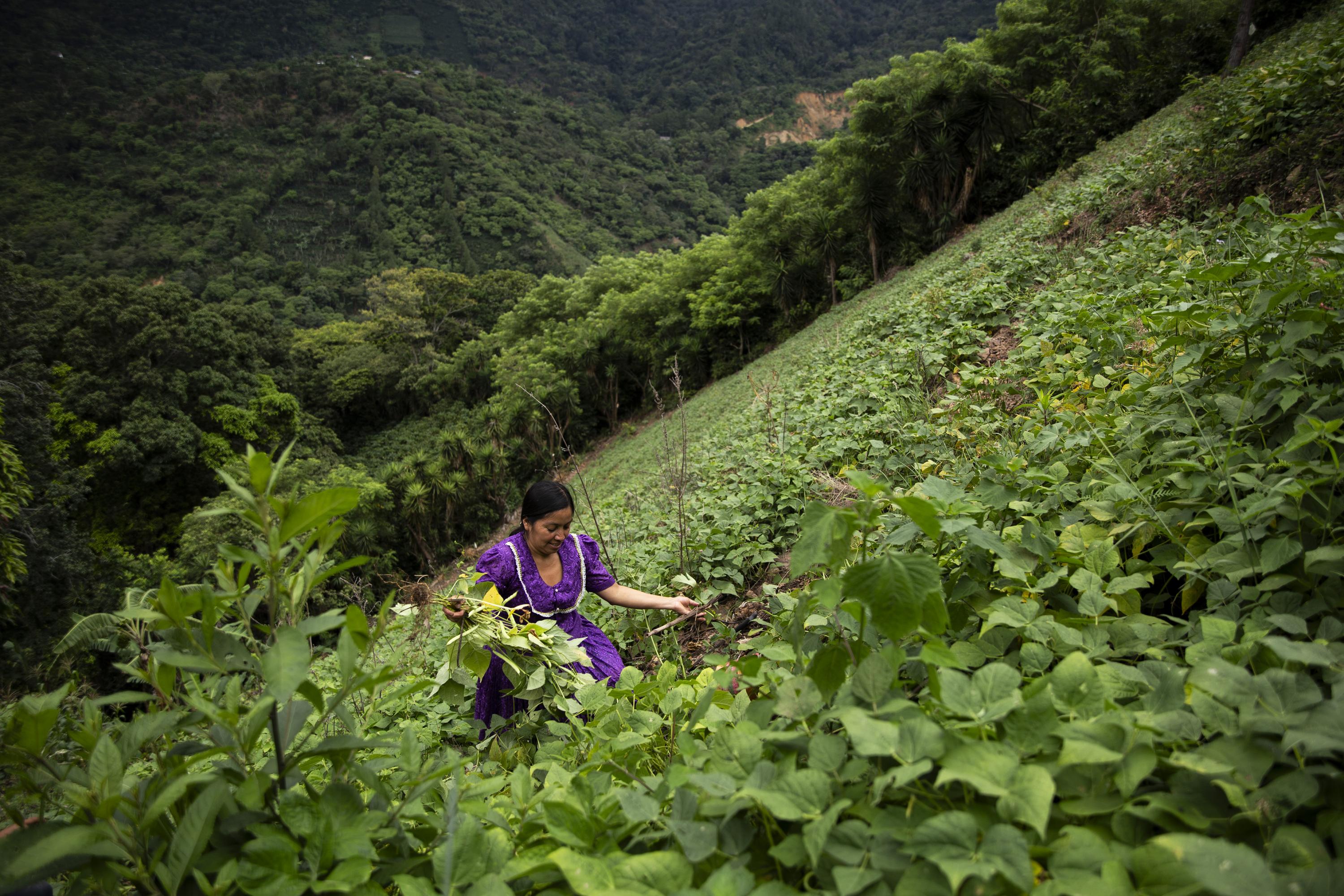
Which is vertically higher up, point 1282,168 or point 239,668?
point 239,668

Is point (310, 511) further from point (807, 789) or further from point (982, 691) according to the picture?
point (982, 691)

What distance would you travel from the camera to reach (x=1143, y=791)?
82 cm

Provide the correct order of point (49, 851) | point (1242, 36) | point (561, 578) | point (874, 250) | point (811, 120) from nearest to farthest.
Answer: point (49, 851) → point (561, 578) → point (1242, 36) → point (874, 250) → point (811, 120)

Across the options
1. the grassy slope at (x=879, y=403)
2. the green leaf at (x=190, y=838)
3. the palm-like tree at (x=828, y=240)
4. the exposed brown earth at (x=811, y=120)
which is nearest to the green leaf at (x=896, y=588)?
the green leaf at (x=190, y=838)

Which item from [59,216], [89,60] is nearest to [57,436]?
[59,216]

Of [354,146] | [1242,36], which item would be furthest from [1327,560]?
[354,146]

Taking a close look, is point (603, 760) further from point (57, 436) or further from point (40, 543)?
point (57, 436)

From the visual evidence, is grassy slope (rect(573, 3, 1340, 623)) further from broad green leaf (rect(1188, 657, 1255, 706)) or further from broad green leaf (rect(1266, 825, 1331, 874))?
broad green leaf (rect(1266, 825, 1331, 874))

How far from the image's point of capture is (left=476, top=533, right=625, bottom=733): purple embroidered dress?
2633mm

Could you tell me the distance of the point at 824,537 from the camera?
966mm

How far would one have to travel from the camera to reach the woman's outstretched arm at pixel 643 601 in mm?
2664

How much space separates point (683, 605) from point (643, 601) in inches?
8.0

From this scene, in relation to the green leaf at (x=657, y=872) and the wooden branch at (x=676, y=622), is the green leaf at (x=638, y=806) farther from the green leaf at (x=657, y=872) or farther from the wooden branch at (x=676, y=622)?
the wooden branch at (x=676, y=622)

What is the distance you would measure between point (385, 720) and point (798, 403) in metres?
4.16
